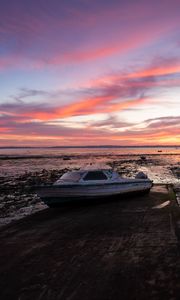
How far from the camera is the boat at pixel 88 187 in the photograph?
1659cm

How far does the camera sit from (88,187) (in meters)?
17.4

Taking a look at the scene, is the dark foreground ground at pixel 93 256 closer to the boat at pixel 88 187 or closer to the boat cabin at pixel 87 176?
the boat at pixel 88 187

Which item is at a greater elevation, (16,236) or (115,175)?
(115,175)

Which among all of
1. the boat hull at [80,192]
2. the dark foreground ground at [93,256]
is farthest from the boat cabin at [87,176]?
the dark foreground ground at [93,256]

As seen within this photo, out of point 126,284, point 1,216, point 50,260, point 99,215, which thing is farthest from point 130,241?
point 1,216

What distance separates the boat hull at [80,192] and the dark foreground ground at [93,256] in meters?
1.35

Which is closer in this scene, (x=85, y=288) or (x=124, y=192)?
(x=85, y=288)

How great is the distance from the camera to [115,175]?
19.1 metres

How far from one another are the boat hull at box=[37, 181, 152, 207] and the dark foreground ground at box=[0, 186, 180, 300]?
1355 millimetres

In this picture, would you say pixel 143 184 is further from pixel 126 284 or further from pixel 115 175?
pixel 126 284

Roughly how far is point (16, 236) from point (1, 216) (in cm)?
519

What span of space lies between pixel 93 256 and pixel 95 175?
9334 millimetres

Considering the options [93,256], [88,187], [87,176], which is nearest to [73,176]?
A: [87,176]

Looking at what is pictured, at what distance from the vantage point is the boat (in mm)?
16594
